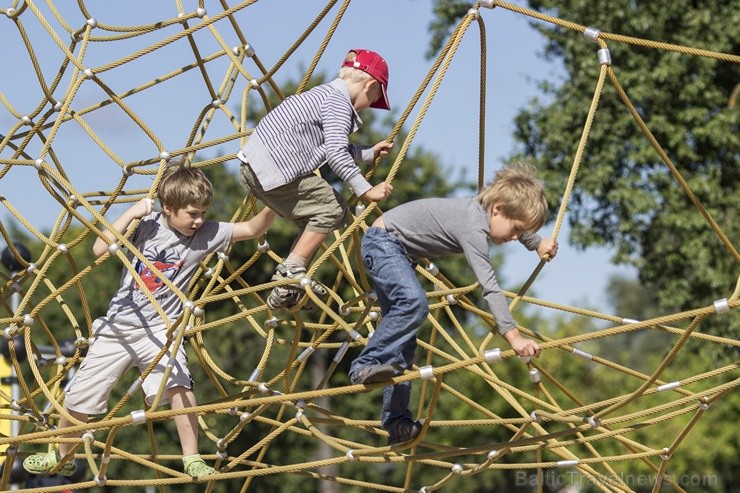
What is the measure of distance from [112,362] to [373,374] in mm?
1227

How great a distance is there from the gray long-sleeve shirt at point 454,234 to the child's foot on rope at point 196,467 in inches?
45.4

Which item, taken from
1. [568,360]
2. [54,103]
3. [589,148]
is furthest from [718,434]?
[54,103]

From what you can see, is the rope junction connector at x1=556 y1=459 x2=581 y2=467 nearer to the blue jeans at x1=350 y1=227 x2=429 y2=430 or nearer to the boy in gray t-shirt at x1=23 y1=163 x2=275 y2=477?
the blue jeans at x1=350 y1=227 x2=429 y2=430

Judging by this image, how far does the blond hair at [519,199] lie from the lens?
4.30m

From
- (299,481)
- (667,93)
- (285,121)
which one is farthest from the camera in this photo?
(299,481)

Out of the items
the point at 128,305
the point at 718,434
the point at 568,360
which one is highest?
the point at 568,360

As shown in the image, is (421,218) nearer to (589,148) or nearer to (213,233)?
(213,233)

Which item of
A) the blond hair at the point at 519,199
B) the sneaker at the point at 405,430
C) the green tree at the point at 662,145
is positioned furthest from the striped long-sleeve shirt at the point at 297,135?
the green tree at the point at 662,145

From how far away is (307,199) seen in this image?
4836mm

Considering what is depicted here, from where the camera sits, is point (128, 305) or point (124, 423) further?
point (128, 305)

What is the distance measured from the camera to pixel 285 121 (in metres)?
4.75

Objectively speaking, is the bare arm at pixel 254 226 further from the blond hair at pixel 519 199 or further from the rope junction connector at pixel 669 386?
the rope junction connector at pixel 669 386

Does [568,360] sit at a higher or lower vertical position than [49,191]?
higher

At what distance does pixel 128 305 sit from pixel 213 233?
17.3 inches
